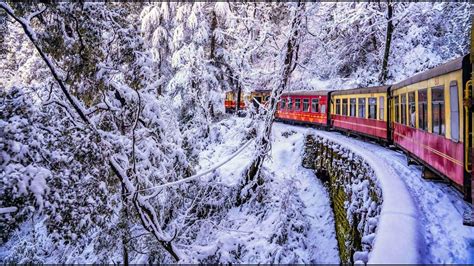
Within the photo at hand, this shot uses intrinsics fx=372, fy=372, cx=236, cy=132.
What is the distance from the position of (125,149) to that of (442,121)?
6560 mm

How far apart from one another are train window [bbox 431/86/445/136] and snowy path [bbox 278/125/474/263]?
1.26 metres

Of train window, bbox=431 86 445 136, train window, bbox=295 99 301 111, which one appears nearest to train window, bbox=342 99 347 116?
train window, bbox=295 99 301 111

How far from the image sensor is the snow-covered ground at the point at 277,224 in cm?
970

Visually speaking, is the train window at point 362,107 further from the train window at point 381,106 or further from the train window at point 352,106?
the train window at point 381,106

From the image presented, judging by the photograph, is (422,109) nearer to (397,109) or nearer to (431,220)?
(397,109)

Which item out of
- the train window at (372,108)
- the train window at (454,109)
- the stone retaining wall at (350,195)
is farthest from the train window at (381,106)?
the train window at (454,109)

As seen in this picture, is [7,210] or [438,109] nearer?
[7,210]

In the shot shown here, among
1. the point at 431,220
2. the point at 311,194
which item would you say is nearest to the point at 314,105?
the point at 311,194

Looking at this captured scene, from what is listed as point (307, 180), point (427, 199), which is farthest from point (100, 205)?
point (307, 180)

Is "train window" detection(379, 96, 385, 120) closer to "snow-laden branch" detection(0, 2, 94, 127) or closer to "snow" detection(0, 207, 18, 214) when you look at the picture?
"snow-laden branch" detection(0, 2, 94, 127)

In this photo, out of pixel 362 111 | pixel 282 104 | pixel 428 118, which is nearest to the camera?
pixel 428 118

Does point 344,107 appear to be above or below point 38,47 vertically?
below

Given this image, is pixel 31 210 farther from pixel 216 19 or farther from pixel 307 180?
pixel 216 19

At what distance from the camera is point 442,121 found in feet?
24.9
